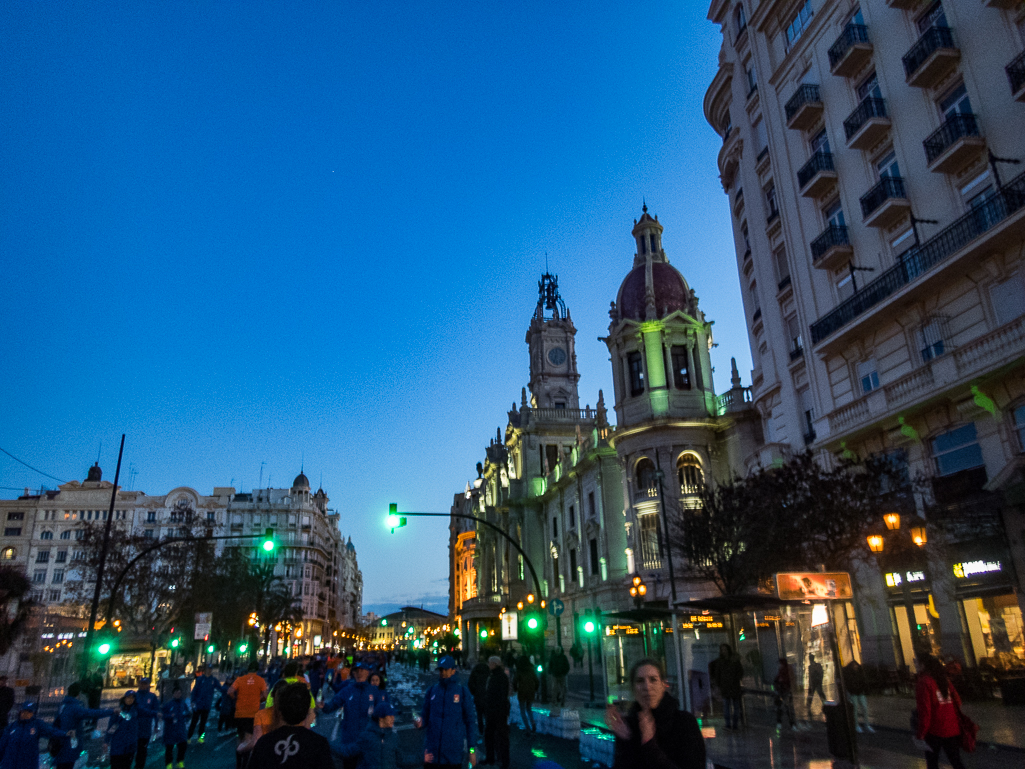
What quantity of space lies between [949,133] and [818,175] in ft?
16.7

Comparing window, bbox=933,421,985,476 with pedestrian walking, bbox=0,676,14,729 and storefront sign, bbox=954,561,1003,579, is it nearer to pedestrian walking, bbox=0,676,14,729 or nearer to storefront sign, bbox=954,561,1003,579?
storefront sign, bbox=954,561,1003,579

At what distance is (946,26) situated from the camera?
19766 mm

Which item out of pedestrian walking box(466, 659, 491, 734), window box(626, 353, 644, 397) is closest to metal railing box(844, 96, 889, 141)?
pedestrian walking box(466, 659, 491, 734)

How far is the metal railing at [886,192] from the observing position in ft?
68.5

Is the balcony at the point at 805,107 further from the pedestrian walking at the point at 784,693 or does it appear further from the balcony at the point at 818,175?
the pedestrian walking at the point at 784,693

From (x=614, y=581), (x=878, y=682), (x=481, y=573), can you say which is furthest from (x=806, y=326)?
(x=481, y=573)

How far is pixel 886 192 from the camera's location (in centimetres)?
2106

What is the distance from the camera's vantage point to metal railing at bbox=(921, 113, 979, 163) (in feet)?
61.0

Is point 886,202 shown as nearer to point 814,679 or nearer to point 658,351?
point 814,679

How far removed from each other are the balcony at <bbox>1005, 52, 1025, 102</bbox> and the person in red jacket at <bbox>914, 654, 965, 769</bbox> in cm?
1502

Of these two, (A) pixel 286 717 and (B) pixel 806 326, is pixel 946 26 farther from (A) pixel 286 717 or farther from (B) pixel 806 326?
(A) pixel 286 717

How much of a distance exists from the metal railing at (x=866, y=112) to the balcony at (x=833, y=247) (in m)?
2.84

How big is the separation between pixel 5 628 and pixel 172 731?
2978 cm

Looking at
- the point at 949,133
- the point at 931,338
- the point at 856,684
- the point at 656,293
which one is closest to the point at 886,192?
the point at 949,133
